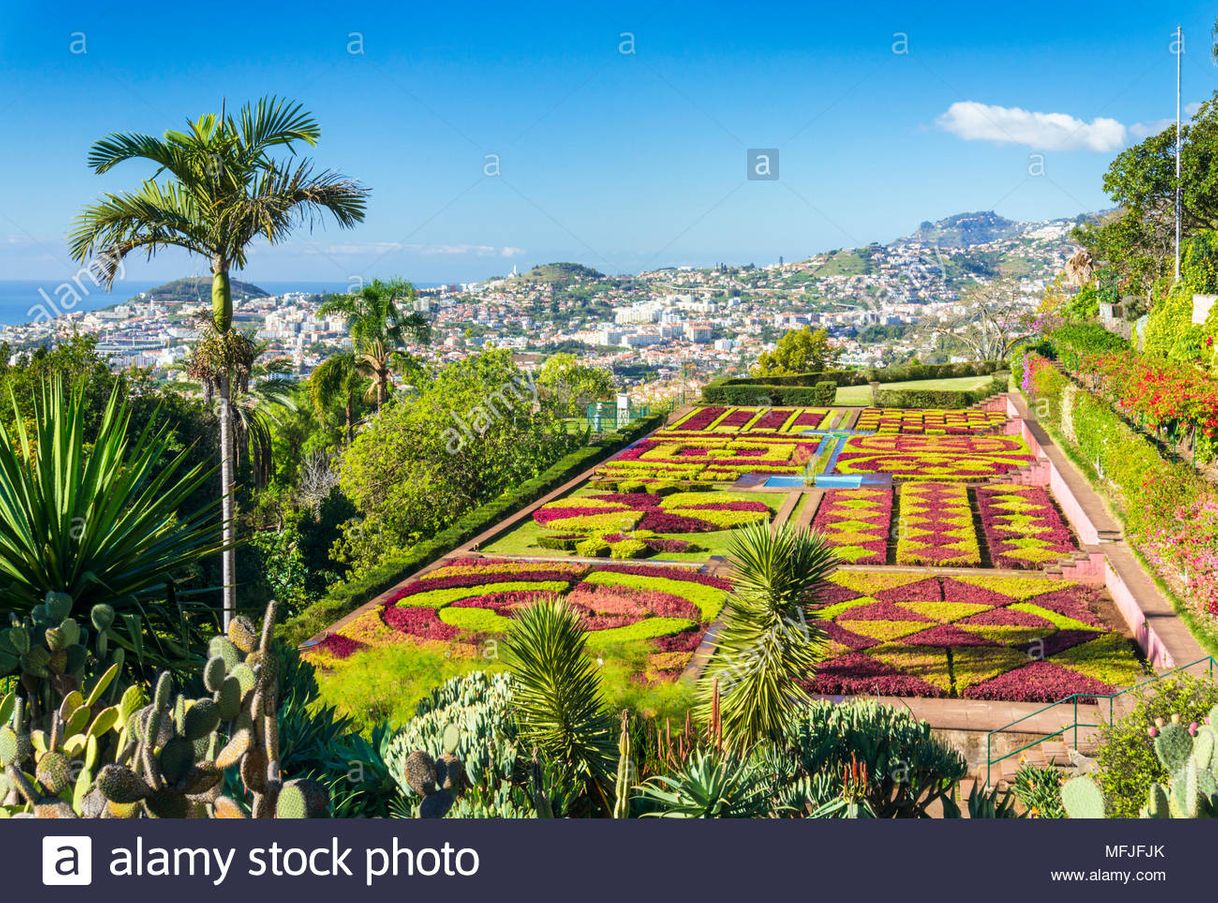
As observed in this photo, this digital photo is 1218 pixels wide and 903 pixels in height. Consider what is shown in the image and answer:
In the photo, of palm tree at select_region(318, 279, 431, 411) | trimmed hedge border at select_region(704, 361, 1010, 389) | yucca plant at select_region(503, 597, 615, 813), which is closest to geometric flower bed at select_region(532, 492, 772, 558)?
palm tree at select_region(318, 279, 431, 411)

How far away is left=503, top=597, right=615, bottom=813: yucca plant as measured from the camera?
7.65m

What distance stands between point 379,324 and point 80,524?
25.1 metres

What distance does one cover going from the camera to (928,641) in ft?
50.3

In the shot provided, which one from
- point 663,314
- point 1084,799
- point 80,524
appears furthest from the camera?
point 663,314

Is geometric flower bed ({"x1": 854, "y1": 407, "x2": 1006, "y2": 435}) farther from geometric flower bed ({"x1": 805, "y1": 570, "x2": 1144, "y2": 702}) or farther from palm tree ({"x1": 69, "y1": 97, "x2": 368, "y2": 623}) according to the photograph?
palm tree ({"x1": 69, "y1": 97, "x2": 368, "y2": 623})

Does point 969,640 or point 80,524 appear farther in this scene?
point 969,640

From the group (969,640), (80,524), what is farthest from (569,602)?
(80,524)

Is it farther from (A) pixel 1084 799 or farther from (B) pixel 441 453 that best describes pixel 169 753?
(B) pixel 441 453

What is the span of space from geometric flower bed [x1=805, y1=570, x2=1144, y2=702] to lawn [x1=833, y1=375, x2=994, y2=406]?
31.7 metres

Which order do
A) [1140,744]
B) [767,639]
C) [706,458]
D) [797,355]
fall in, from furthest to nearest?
1. [797,355]
2. [706,458]
3. [767,639]
4. [1140,744]

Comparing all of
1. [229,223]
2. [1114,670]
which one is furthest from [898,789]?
[229,223]

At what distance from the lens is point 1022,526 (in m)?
22.3

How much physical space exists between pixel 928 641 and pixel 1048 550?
606cm

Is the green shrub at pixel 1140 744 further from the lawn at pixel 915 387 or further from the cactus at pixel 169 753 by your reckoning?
the lawn at pixel 915 387
